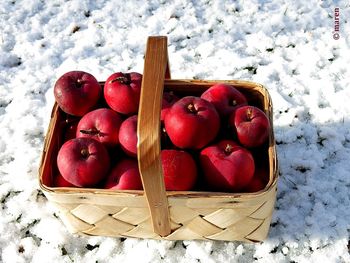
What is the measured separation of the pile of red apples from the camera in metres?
1.53

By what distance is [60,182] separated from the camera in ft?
5.38

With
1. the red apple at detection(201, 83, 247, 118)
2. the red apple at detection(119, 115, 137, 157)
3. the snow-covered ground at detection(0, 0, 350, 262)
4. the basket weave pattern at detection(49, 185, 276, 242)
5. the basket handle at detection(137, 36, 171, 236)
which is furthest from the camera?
the snow-covered ground at detection(0, 0, 350, 262)

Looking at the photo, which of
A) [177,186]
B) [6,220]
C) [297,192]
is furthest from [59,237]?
[297,192]

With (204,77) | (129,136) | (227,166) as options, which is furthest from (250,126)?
(204,77)

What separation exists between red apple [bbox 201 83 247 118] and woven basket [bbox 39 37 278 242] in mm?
94

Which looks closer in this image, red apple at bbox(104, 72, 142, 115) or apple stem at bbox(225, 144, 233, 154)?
apple stem at bbox(225, 144, 233, 154)

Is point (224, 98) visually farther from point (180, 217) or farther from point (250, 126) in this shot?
point (180, 217)

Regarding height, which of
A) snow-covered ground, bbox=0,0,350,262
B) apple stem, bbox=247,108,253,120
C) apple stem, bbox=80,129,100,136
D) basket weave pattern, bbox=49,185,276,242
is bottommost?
snow-covered ground, bbox=0,0,350,262

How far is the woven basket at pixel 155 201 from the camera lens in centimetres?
132

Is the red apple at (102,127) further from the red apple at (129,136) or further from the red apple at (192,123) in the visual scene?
the red apple at (192,123)

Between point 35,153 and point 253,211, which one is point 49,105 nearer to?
point 35,153

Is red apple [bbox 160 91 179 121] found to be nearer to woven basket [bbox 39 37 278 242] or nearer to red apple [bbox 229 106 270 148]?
woven basket [bbox 39 37 278 242]

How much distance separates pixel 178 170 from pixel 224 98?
0.37 m

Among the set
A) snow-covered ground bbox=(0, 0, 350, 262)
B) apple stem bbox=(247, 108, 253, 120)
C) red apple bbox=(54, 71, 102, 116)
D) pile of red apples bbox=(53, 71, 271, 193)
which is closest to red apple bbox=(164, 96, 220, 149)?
pile of red apples bbox=(53, 71, 271, 193)
